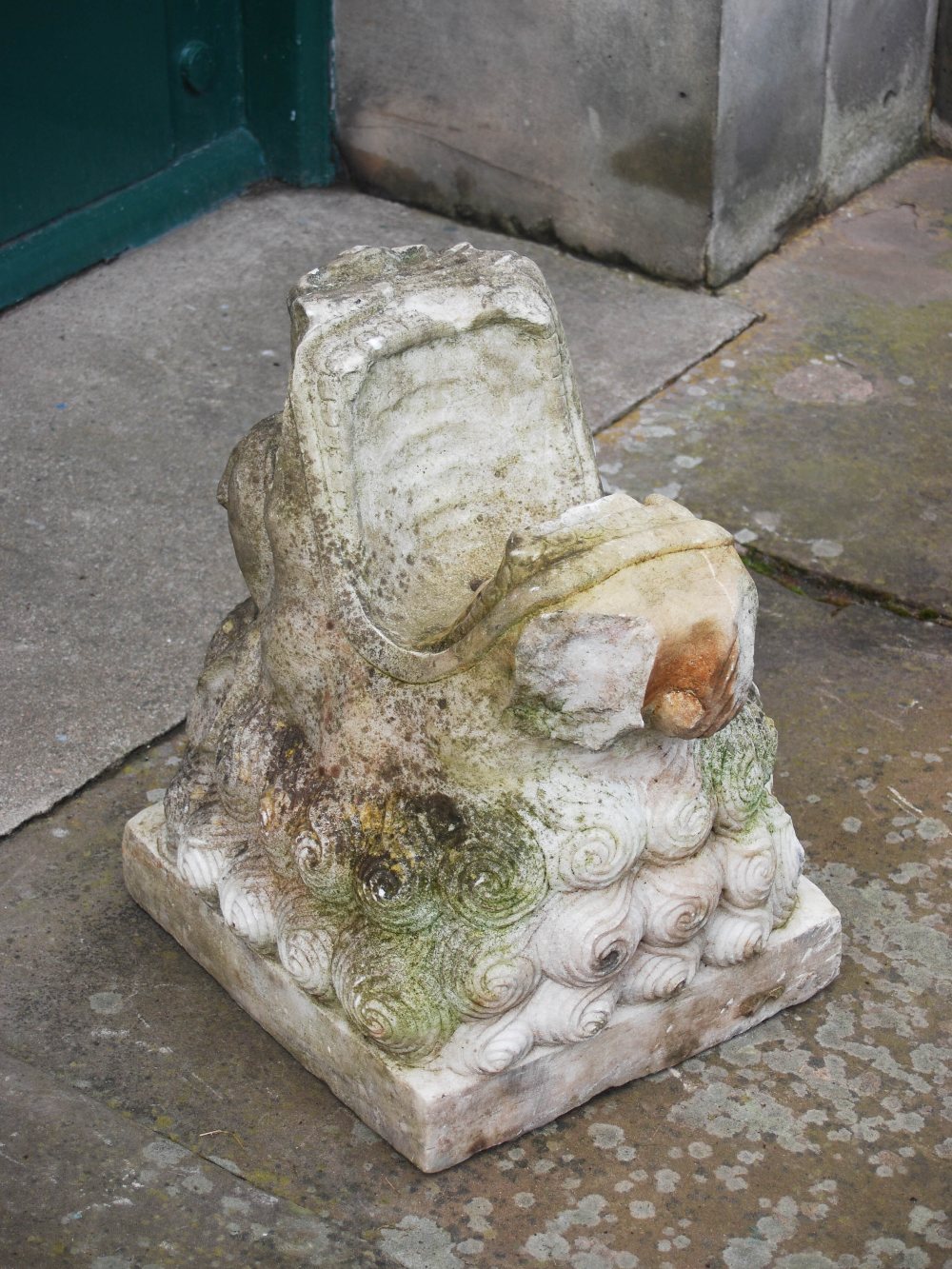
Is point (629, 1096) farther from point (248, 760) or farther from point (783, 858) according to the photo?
point (248, 760)

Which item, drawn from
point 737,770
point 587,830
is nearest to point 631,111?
point 737,770

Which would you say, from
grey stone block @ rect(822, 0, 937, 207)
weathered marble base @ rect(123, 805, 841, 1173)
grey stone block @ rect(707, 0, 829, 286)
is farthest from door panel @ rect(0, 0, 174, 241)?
weathered marble base @ rect(123, 805, 841, 1173)

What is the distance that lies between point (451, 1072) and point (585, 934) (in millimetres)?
313

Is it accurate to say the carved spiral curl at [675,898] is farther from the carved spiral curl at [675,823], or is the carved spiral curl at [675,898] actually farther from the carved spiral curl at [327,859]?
the carved spiral curl at [327,859]

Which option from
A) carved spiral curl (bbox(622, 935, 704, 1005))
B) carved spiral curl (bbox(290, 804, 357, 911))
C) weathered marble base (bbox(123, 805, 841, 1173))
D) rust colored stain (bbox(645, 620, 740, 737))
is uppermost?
rust colored stain (bbox(645, 620, 740, 737))

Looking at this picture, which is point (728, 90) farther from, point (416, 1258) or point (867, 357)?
point (416, 1258)

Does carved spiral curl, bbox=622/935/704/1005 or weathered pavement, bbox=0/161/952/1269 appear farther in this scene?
carved spiral curl, bbox=622/935/704/1005

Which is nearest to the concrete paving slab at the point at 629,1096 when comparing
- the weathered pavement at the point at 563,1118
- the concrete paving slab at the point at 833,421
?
the weathered pavement at the point at 563,1118

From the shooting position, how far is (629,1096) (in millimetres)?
3232

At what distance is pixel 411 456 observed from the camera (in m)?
3.14

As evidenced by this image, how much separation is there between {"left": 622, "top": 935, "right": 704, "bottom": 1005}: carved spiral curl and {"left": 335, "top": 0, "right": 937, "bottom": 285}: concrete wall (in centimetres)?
319

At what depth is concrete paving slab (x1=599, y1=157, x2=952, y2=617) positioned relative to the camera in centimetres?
481

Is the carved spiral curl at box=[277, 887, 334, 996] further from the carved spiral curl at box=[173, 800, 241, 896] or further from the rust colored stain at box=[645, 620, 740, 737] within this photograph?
the rust colored stain at box=[645, 620, 740, 737]

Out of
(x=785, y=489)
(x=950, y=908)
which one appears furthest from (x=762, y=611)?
(x=950, y=908)
